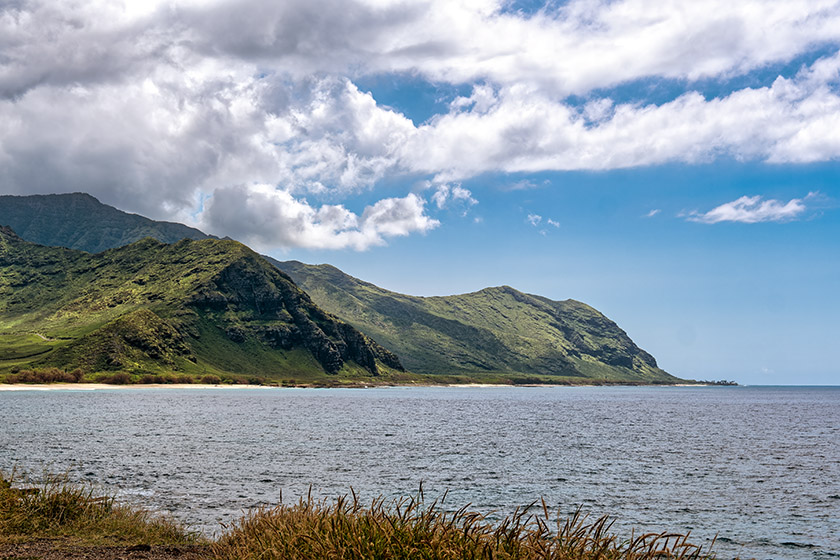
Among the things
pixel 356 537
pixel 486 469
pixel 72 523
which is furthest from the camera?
pixel 486 469

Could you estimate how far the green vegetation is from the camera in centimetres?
2489

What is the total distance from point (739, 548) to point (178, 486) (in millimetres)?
38431

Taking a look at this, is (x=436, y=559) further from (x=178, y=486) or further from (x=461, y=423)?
(x=461, y=423)

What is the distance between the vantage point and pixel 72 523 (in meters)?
26.9

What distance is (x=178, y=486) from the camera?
48781 millimetres

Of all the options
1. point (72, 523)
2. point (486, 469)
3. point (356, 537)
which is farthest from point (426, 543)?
point (486, 469)

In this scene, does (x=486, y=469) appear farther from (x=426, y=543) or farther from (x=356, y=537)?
(x=426, y=543)

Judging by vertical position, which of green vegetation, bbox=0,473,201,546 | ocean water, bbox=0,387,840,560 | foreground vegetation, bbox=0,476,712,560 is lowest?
ocean water, bbox=0,387,840,560

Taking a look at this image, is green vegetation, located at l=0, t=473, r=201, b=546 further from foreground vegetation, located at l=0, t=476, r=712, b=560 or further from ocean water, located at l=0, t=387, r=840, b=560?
ocean water, located at l=0, t=387, r=840, b=560

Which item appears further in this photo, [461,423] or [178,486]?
[461,423]

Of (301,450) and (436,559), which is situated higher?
(436,559)

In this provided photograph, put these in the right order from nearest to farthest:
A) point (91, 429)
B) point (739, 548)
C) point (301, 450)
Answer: point (739, 548) → point (301, 450) → point (91, 429)

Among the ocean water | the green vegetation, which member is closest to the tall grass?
the ocean water

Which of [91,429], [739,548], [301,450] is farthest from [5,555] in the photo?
[91,429]
